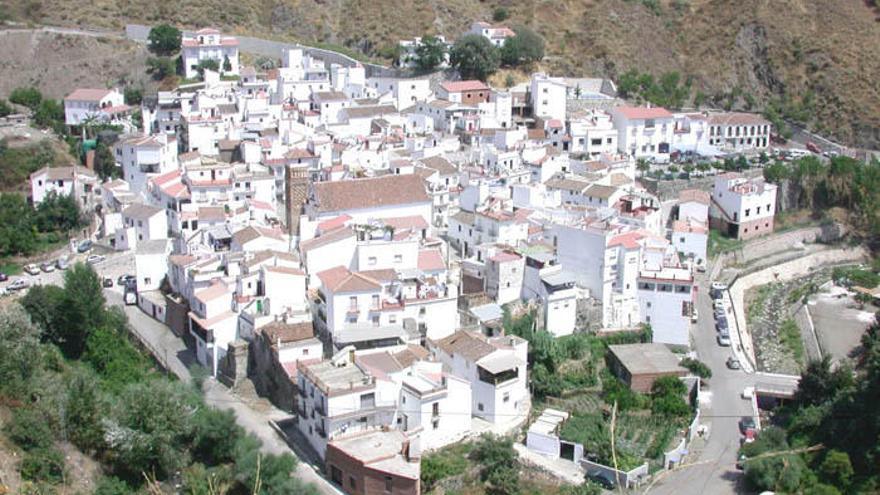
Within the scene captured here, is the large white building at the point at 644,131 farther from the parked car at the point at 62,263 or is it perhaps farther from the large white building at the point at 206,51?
the parked car at the point at 62,263

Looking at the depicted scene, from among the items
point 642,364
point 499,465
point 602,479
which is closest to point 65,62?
point 642,364

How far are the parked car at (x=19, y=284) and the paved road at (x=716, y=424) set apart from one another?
15.9m

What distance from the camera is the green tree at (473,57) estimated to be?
37.8 meters

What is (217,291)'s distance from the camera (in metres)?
21.8

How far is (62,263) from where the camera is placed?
1024 inches

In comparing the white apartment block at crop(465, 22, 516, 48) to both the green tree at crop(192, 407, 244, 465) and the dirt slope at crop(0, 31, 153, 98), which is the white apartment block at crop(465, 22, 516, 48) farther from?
the green tree at crop(192, 407, 244, 465)

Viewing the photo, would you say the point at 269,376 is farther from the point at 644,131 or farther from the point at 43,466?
the point at 644,131

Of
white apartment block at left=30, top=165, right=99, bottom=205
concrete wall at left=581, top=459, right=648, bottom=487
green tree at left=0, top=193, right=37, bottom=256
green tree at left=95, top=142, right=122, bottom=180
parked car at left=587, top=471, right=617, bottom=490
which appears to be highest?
green tree at left=95, top=142, right=122, bottom=180

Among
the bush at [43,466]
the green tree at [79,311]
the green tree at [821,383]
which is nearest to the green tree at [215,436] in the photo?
the bush at [43,466]

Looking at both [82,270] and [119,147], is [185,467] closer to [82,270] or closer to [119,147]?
[82,270]

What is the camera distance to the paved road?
18422 mm

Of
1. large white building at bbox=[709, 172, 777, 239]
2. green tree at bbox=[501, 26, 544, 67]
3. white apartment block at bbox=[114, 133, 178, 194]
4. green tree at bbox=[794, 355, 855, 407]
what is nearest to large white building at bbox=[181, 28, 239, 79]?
white apartment block at bbox=[114, 133, 178, 194]

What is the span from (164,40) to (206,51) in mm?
2447

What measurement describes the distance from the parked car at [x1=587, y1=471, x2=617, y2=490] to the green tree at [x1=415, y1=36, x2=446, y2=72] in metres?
22.6
